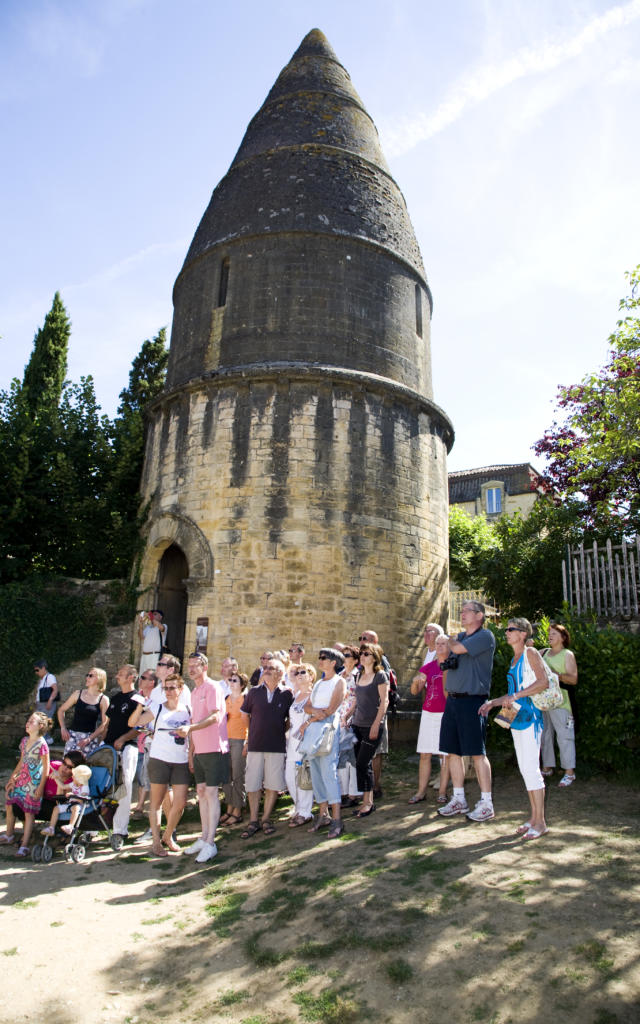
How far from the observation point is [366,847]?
5758mm

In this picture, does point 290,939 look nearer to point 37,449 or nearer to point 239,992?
point 239,992

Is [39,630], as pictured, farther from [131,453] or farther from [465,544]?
[465,544]

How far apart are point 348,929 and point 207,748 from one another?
244 centimetres

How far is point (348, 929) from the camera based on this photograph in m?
4.33

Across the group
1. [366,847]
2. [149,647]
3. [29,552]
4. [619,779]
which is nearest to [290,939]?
[366,847]

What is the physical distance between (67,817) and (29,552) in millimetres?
8835

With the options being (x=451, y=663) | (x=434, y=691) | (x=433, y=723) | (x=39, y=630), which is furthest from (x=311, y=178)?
(x=433, y=723)

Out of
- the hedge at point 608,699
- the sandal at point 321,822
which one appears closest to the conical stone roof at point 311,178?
the hedge at point 608,699

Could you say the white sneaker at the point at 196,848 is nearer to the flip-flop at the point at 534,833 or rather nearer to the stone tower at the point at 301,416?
A: the flip-flop at the point at 534,833

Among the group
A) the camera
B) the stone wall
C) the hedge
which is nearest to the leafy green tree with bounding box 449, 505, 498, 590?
the stone wall

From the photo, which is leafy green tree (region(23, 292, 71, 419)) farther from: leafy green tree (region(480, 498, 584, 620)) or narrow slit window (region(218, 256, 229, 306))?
leafy green tree (region(480, 498, 584, 620))

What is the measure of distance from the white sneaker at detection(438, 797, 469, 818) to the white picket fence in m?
4.61

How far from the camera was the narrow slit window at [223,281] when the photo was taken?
13744 millimetres

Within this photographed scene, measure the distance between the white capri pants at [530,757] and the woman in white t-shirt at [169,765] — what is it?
123 inches
